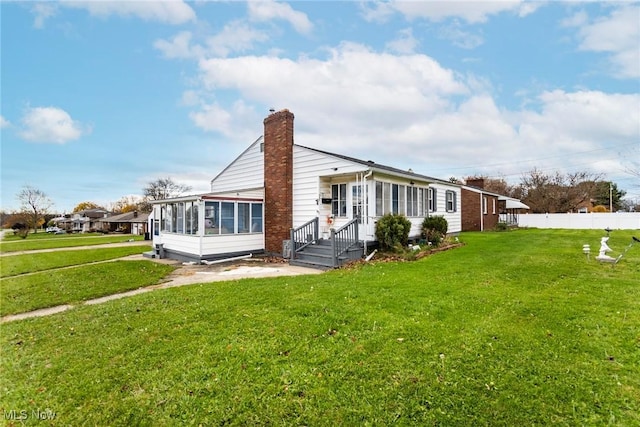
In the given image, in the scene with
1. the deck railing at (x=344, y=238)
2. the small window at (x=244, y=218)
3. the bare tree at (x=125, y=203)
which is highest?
the bare tree at (x=125, y=203)

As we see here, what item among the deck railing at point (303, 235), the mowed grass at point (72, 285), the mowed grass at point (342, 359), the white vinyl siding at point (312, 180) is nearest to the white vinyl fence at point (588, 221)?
the white vinyl siding at point (312, 180)

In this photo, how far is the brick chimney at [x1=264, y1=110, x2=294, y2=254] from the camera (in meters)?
13.1

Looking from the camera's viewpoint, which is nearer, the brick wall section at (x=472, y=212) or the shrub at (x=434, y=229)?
the shrub at (x=434, y=229)

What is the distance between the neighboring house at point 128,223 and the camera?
158ft

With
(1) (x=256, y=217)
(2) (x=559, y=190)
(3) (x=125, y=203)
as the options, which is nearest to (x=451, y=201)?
(1) (x=256, y=217)

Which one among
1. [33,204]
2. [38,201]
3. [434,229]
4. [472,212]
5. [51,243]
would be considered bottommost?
[51,243]

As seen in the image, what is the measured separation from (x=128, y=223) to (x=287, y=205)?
5090 cm

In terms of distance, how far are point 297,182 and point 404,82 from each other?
748 cm

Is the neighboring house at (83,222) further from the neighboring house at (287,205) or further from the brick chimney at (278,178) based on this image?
the brick chimney at (278,178)

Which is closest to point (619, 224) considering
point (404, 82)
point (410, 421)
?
point (404, 82)

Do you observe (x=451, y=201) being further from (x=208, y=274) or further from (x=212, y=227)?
(x=208, y=274)

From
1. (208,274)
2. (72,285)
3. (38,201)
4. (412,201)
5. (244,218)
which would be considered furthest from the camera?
(38,201)

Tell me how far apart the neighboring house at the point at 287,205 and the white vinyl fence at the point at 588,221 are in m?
21.3

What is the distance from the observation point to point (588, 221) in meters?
26.6
